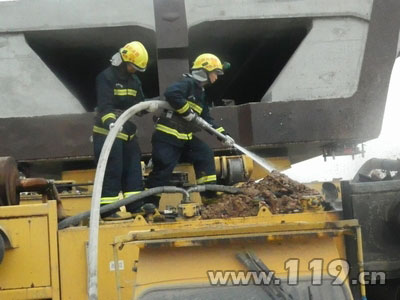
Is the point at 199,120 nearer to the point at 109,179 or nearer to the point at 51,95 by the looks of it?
the point at 109,179

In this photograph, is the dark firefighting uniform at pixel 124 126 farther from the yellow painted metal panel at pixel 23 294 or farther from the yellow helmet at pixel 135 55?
the yellow painted metal panel at pixel 23 294

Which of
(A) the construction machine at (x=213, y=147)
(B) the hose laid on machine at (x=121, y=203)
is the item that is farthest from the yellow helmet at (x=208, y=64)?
(B) the hose laid on machine at (x=121, y=203)

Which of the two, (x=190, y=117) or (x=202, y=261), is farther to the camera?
(x=190, y=117)

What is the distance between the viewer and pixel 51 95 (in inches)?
257

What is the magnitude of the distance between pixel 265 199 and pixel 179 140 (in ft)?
4.67

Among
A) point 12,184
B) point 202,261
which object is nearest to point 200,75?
point 12,184

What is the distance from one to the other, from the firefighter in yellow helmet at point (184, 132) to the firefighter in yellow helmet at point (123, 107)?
0.70ft

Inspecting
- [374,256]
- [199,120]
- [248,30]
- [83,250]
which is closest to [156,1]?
[248,30]

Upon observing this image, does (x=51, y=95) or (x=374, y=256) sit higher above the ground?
(x=51, y=95)

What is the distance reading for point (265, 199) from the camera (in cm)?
354

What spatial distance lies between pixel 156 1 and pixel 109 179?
10.5ft

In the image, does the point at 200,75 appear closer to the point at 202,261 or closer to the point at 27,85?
the point at 27,85

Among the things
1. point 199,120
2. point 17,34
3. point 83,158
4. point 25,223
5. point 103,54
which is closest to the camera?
point 25,223

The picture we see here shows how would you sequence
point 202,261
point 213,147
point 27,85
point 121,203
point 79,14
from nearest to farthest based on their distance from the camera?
point 202,261 → point 121,203 → point 213,147 → point 27,85 → point 79,14
